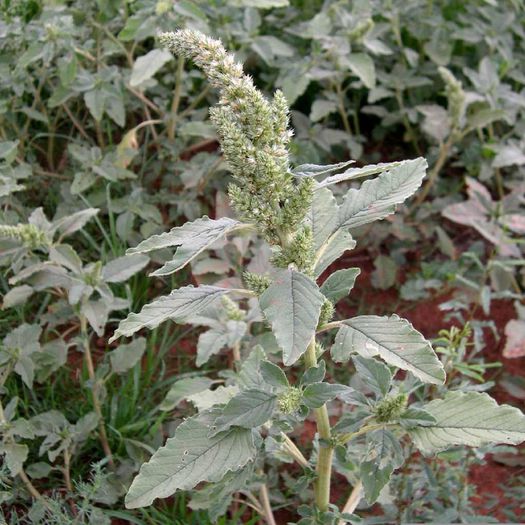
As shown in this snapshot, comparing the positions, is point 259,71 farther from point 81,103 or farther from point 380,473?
point 380,473

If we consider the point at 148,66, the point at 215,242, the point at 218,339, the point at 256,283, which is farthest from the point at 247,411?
the point at 148,66

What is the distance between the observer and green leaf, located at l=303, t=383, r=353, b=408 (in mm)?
1363

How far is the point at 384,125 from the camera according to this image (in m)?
3.10

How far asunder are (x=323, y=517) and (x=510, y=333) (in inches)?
39.7

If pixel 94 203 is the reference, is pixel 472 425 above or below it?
above

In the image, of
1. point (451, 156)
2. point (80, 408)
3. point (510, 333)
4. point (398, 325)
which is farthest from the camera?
point (451, 156)

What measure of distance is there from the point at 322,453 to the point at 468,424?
31cm

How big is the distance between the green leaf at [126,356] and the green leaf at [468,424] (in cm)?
86

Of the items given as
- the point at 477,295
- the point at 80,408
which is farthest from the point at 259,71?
the point at 80,408

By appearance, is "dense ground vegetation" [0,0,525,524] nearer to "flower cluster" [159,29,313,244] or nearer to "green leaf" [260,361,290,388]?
"flower cluster" [159,29,313,244]

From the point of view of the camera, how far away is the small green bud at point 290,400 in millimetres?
1377

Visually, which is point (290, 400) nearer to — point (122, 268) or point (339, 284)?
point (339, 284)

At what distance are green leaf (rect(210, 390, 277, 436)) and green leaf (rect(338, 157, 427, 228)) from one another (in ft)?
1.11

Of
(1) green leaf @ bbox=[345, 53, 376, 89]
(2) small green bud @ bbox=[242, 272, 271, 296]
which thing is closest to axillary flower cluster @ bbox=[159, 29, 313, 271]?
(2) small green bud @ bbox=[242, 272, 271, 296]
